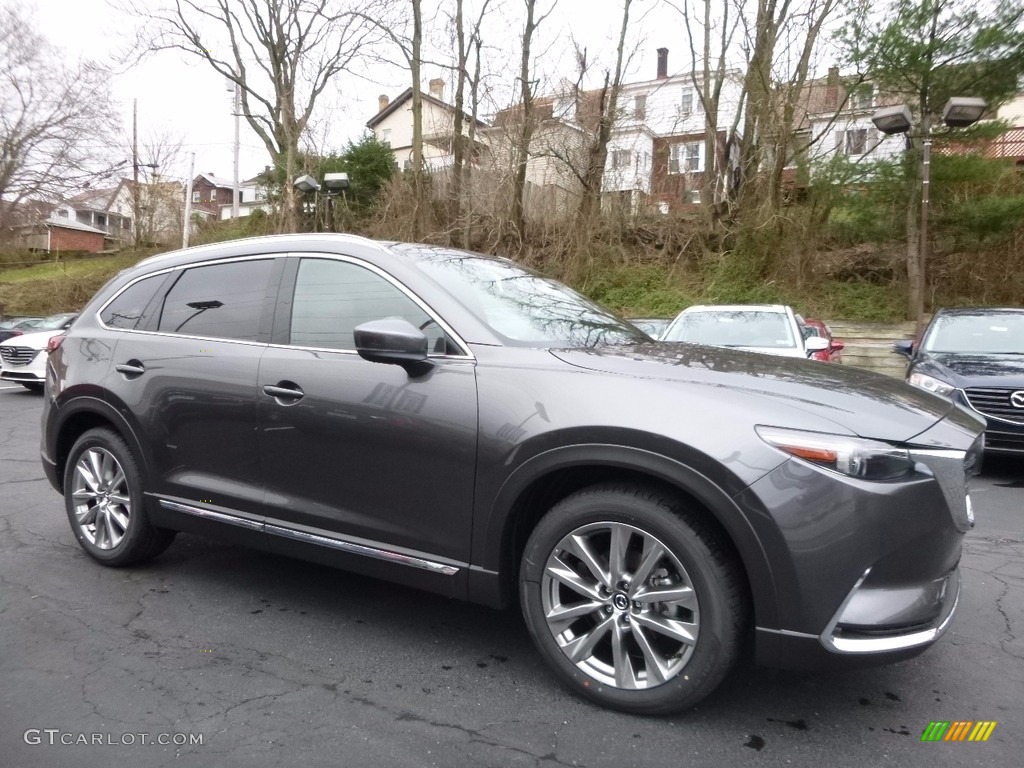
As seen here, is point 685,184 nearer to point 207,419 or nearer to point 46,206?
point 207,419

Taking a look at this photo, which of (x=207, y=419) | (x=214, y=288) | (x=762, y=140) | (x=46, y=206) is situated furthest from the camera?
(x=46, y=206)

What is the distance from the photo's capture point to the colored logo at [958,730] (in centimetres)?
266

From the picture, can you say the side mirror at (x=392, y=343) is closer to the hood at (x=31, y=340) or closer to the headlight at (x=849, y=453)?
the headlight at (x=849, y=453)

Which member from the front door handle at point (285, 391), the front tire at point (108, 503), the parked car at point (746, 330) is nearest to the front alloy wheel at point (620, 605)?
the front door handle at point (285, 391)

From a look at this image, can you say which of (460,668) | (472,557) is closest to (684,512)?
(472,557)

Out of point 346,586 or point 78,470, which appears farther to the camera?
point 78,470

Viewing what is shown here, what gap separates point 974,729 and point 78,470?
4412 millimetres

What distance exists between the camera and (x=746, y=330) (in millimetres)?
8984

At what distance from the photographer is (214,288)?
404 cm

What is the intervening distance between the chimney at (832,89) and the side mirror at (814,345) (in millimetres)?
10937

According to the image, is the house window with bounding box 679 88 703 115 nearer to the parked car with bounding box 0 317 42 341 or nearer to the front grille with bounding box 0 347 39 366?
the front grille with bounding box 0 347 39 366

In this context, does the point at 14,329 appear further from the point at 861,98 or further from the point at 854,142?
the point at 854,142

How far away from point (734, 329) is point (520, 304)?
5.96m

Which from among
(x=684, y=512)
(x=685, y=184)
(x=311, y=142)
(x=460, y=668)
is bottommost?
(x=460, y=668)
